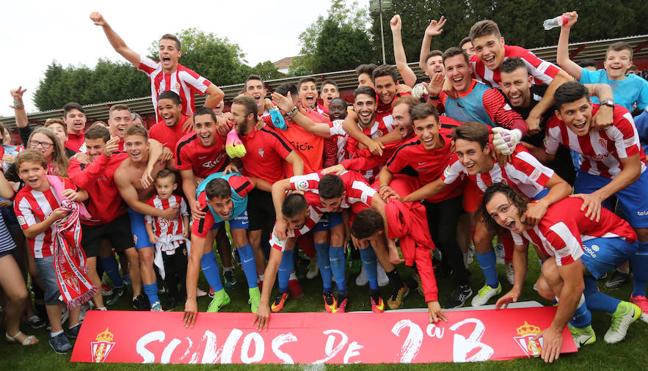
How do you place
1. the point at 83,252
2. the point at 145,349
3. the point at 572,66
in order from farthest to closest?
the point at 572,66 → the point at 83,252 → the point at 145,349

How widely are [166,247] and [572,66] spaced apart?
496 cm

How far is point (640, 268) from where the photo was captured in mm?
3562

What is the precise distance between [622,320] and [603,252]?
577 mm

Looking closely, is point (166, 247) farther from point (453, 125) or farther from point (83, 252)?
point (453, 125)

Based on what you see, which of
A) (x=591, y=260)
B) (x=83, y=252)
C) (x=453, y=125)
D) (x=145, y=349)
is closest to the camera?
(x=591, y=260)

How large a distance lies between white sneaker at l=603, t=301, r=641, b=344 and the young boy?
471cm

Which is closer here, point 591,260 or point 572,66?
point 591,260

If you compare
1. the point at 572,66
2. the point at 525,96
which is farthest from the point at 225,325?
the point at 572,66

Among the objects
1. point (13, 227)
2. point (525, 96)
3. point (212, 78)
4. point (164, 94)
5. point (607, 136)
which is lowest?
point (13, 227)

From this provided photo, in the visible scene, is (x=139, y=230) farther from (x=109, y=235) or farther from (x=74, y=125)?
(x=74, y=125)

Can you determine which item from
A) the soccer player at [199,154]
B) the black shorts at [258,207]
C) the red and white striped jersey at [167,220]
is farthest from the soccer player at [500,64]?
the red and white striped jersey at [167,220]

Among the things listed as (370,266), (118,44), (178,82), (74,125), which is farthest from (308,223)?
(74,125)

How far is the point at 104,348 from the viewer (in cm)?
380

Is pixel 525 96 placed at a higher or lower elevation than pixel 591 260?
higher
